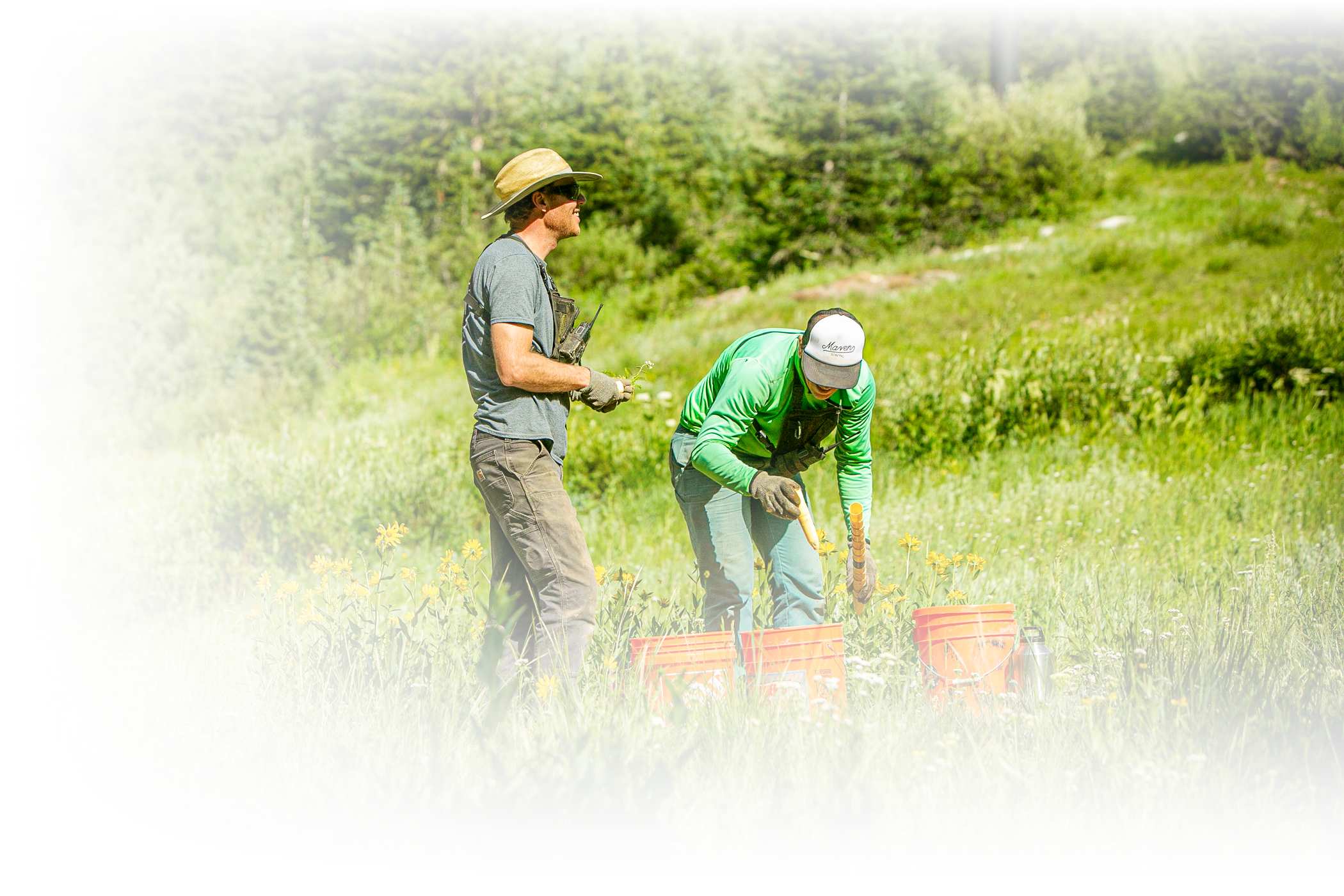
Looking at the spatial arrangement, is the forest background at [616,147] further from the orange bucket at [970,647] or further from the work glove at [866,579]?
the orange bucket at [970,647]

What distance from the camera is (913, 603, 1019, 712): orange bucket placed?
12.2 feet

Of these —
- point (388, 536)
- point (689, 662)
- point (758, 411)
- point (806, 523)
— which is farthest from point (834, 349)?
point (388, 536)

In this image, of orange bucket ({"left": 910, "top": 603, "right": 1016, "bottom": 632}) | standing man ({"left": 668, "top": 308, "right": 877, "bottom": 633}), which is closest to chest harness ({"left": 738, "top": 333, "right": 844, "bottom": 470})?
standing man ({"left": 668, "top": 308, "right": 877, "bottom": 633})

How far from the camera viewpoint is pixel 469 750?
3.14m

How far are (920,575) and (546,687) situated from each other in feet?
7.14

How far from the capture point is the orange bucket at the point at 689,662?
3.46 metres

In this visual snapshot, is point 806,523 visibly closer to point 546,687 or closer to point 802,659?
point 802,659

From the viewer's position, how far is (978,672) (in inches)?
147

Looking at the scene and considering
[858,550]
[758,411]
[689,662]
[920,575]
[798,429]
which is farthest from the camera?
[920,575]

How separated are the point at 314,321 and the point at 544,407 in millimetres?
19875

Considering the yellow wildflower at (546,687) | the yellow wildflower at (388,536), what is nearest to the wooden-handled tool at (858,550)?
the yellow wildflower at (546,687)

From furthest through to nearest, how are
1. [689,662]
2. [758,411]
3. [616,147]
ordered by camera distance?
[616,147] → [758,411] → [689,662]

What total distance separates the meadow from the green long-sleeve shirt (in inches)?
17.5

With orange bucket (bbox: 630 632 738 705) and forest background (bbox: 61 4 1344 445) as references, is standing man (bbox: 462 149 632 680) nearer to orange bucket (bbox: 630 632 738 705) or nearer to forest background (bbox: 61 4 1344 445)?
orange bucket (bbox: 630 632 738 705)
